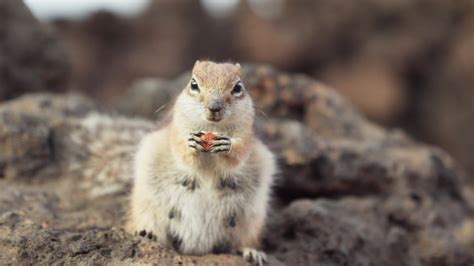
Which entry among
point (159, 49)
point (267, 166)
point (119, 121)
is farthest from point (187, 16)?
point (267, 166)

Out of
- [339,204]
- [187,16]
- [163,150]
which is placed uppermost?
[187,16]

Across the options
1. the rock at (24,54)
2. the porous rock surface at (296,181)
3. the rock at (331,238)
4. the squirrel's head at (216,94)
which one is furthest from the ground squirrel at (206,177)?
the rock at (24,54)

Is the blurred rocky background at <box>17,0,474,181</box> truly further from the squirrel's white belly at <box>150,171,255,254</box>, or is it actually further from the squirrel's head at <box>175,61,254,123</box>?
the squirrel's head at <box>175,61,254,123</box>

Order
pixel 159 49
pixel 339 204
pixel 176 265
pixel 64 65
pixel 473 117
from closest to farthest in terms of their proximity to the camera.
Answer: pixel 176 265, pixel 339 204, pixel 64 65, pixel 473 117, pixel 159 49

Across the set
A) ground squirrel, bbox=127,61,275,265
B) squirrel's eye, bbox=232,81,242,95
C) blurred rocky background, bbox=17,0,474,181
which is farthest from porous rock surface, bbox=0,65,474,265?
blurred rocky background, bbox=17,0,474,181

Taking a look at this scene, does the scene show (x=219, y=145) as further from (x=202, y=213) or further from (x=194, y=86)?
(x=202, y=213)

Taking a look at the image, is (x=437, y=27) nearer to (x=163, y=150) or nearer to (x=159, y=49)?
(x=159, y=49)

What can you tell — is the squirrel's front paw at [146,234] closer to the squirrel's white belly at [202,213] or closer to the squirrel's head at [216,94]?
the squirrel's white belly at [202,213]

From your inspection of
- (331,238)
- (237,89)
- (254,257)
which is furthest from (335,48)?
(254,257)
